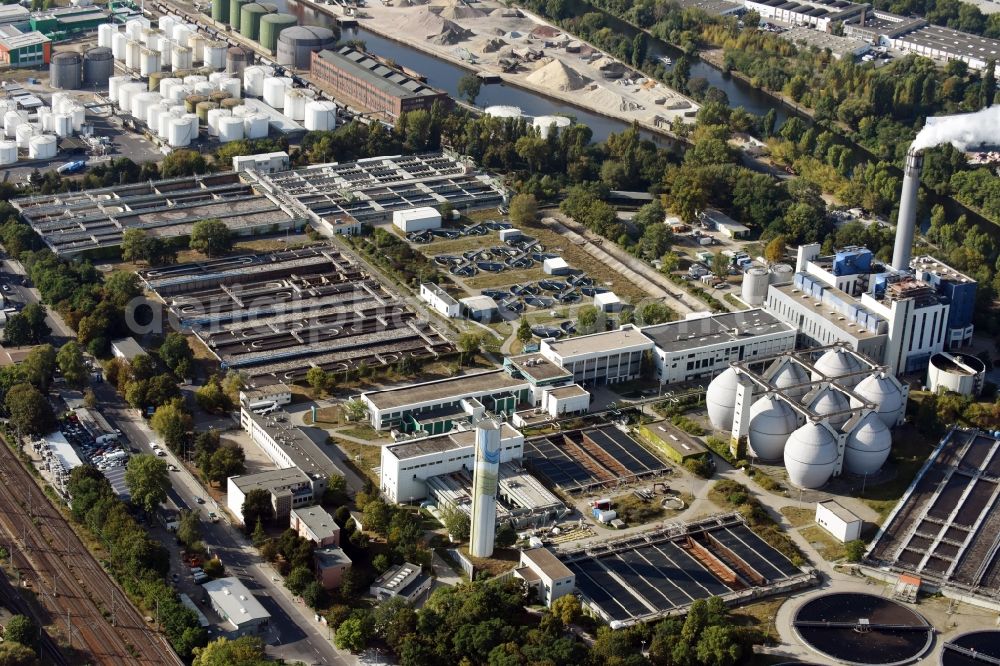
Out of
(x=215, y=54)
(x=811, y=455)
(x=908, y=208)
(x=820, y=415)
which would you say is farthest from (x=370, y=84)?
(x=811, y=455)

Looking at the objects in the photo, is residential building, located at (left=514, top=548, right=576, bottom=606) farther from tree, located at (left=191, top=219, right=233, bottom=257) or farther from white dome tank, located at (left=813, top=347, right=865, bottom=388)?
tree, located at (left=191, top=219, right=233, bottom=257)

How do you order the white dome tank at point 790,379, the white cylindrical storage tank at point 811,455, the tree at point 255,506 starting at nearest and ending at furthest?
1. the tree at point 255,506
2. the white cylindrical storage tank at point 811,455
3. the white dome tank at point 790,379

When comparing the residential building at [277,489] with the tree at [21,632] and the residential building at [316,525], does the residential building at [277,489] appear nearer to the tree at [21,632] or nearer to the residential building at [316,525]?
the residential building at [316,525]

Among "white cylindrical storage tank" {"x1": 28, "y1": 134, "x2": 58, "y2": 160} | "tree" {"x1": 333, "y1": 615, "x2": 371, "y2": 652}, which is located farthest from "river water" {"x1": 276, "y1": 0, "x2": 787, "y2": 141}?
"tree" {"x1": 333, "y1": 615, "x2": 371, "y2": 652}

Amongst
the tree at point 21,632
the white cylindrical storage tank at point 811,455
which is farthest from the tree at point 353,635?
the white cylindrical storage tank at point 811,455

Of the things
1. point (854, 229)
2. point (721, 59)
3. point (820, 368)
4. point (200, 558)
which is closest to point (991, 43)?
point (721, 59)

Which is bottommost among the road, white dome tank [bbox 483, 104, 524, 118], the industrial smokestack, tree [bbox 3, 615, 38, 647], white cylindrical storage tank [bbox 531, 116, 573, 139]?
the road
